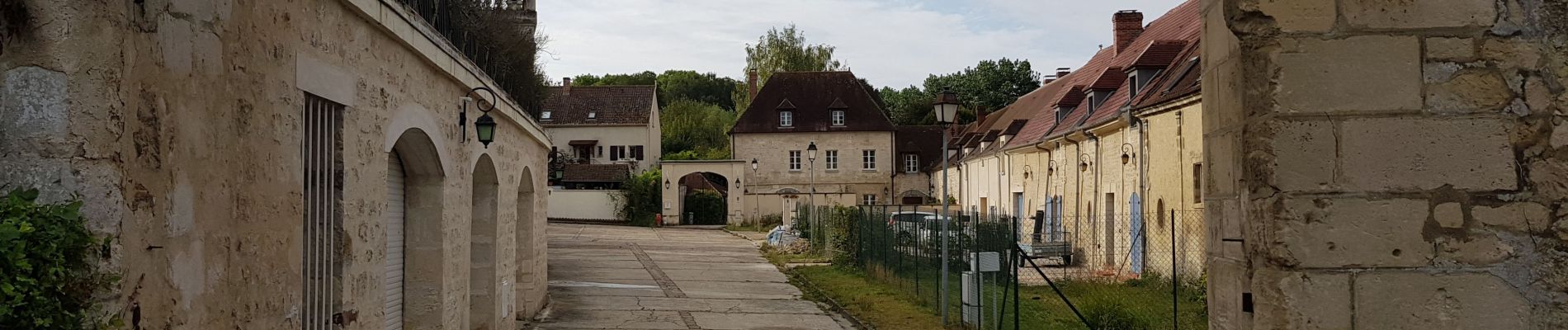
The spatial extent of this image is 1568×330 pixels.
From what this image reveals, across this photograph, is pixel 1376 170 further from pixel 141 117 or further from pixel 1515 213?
pixel 141 117

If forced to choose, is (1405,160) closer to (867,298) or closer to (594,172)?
(867,298)

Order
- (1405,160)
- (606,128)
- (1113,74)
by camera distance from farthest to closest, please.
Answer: (606,128)
(1113,74)
(1405,160)

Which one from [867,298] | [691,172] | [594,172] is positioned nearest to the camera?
[867,298]

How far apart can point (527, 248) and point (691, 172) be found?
30.9 meters

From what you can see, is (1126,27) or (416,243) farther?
(1126,27)

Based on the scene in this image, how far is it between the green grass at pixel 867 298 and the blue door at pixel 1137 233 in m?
4.45

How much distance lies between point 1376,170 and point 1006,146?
89.4 feet

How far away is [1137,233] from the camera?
63.8 ft

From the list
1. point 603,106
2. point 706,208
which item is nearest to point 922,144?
point 706,208

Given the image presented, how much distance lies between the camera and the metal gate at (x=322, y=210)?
5.74m

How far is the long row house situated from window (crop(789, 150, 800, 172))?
16.4 metres

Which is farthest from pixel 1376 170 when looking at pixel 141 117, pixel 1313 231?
pixel 141 117

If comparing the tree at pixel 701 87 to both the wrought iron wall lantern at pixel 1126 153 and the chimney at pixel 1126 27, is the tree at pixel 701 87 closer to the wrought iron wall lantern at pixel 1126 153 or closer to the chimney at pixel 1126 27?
the chimney at pixel 1126 27

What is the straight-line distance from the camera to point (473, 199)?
10.9m
